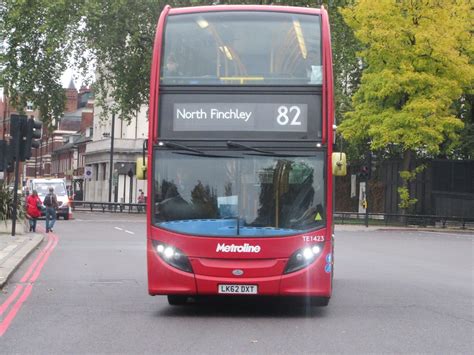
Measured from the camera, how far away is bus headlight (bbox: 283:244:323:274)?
11.2 m

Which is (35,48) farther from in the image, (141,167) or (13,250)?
(141,167)

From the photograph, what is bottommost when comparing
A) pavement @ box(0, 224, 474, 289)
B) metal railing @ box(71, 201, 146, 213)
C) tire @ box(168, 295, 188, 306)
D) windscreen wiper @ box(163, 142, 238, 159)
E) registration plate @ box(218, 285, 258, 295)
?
tire @ box(168, 295, 188, 306)

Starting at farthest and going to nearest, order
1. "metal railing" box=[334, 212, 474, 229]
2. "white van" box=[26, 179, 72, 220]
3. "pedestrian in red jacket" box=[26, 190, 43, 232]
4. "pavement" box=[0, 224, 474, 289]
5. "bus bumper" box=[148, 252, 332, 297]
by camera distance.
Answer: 1. "white van" box=[26, 179, 72, 220]
2. "metal railing" box=[334, 212, 474, 229]
3. "pedestrian in red jacket" box=[26, 190, 43, 232]
4. "pavement" box=[0, 224, 474, 289]
5. "bus bumper" box=[148, 252, 332, 297]

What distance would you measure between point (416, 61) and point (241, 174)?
3293cm

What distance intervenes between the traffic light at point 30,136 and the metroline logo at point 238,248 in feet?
52.1

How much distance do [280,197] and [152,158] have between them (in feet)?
5.62

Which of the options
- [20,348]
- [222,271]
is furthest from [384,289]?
[20,348]

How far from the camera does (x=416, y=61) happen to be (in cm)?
4278

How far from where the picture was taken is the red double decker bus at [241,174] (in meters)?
11.2

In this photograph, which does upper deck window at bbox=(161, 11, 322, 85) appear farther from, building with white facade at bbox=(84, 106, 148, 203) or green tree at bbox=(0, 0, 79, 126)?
building with white facade at bbox=(84, 106, 148, 203)

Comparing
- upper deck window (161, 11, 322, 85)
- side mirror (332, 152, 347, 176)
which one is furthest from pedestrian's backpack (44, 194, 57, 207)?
side mirror (332, 152, 347, 176)

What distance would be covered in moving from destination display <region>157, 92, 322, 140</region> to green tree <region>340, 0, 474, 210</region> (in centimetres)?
3136

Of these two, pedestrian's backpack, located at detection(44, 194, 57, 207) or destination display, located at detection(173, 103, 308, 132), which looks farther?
pedestrian's backpack, located at detection(44, 194, 57, 207)

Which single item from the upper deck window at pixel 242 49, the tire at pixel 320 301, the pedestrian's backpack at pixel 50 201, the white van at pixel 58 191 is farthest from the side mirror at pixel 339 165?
the white van at pixel 58 191
